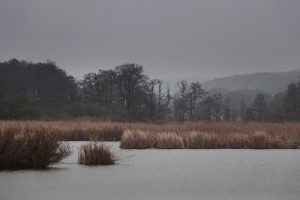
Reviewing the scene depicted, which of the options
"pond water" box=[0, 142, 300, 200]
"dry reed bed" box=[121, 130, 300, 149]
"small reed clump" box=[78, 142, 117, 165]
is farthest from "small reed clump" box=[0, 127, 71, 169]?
"dry reed bed" box=[121, 130, 300, 149]

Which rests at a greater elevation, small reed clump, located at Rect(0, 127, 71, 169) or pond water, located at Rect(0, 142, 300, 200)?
small reed clump, located at Rect(0, 127, 71, 169)

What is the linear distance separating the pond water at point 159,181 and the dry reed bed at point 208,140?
5.51 metres

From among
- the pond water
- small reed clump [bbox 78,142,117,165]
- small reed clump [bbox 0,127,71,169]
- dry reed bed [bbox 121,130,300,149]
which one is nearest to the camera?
the pond water

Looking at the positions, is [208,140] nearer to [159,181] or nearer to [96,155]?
[96,155]

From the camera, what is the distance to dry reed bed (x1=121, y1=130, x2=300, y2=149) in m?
24.6

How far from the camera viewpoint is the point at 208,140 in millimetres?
24984

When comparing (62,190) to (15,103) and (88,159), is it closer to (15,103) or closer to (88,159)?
(88,159)

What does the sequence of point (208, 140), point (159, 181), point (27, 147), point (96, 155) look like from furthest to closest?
point (208, 140) → point (96, 155) → point (27, 147) → point (159, 181)

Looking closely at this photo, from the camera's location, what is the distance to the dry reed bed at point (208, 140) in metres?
24.6

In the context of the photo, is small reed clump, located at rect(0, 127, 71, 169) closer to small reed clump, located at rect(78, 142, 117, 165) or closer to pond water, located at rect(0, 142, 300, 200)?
pond water, located at rect(0, 142, 300, 200)

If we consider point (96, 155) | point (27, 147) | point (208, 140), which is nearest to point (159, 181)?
point (96, 155)

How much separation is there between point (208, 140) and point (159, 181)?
486 inches

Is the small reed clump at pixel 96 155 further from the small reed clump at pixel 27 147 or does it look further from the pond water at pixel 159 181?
A: the small reed clump at pixel 27 147

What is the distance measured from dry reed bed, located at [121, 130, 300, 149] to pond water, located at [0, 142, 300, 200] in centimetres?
551
